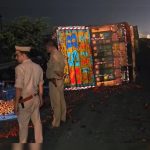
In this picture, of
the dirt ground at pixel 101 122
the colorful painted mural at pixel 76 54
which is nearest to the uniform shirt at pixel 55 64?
the dirt ground at pixel 101 122

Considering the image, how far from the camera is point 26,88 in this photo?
9.21m

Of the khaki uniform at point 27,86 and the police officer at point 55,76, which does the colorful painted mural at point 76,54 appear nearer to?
the police officer at point 55,76

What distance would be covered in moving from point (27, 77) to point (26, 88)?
0.18 m

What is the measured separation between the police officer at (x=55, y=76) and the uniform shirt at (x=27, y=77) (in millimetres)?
2566

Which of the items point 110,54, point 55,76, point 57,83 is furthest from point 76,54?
point 55,76

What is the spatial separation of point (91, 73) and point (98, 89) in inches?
54.3

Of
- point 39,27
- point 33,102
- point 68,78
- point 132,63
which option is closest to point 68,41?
point 68,78

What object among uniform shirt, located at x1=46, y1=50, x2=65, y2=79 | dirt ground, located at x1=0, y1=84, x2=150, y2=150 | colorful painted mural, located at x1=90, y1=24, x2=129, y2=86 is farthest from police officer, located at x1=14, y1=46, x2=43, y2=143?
colorful painted mural, located at x1=90, y1=24, x2=129, y2=86

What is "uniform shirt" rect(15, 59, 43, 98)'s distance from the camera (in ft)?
29.9

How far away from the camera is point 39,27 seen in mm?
26547

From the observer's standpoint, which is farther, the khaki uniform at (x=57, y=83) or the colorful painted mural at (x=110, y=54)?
the colorful painted mural at (x=110, y=54)

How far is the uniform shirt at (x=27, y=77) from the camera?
29.9ft

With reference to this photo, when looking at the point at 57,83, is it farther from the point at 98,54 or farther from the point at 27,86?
the point at 98,54

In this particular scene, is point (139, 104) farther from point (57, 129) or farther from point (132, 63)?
point (132, 63)
